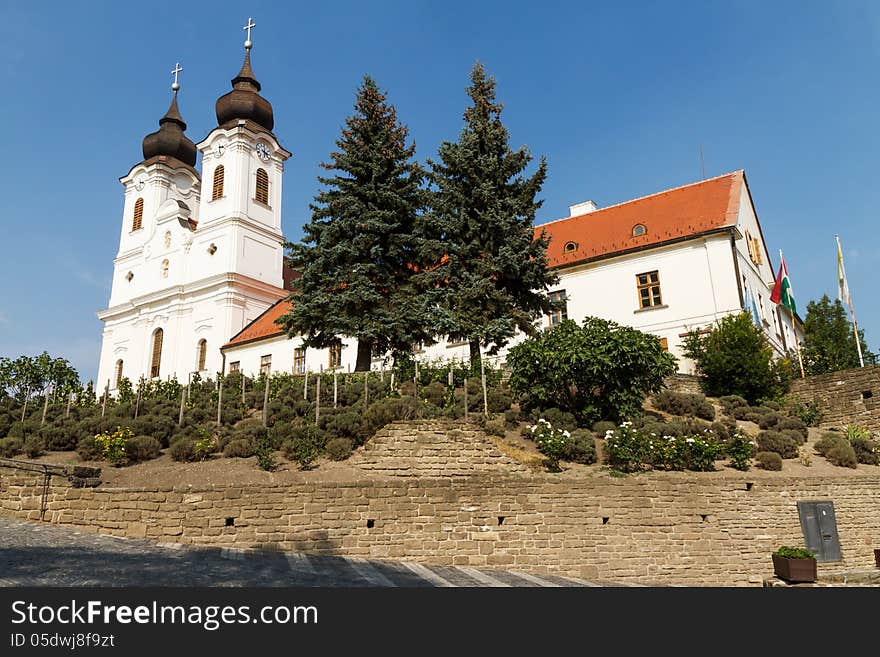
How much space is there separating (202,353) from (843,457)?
3436cm

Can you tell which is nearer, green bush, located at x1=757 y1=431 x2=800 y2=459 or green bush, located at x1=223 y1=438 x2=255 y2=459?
green bush, located at x1=223 y1=438 x2=255 y2=459

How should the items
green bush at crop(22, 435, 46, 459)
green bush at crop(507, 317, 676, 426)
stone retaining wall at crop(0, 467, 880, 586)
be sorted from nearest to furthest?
1. stone retaining wall at crop(0, 467, 880, 586)
2. green bush at crop(22, 435, 46, 459)
3. green bush at crop(507, 317, 676, 426)

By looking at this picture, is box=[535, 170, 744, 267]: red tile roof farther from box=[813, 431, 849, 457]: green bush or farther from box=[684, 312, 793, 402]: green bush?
box=[813, 431, 849, 457]: green bush

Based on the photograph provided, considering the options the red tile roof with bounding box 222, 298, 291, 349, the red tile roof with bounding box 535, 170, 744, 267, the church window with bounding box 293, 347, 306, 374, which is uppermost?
the red tile roof with bounding box 535, 170, 744, 267

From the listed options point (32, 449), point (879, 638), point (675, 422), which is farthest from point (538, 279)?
point (879, 638)

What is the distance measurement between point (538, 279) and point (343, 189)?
7.98 m

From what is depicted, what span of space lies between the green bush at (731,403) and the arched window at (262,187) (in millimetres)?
32289

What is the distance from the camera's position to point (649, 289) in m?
29.0

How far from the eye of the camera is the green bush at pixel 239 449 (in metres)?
15.4

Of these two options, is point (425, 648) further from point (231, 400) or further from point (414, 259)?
point (414, 259)

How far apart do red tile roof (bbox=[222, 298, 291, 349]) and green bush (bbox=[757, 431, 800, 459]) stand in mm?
25351

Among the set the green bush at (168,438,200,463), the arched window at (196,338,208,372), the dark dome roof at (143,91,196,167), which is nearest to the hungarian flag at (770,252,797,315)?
the green bush at (168,438,200,463)

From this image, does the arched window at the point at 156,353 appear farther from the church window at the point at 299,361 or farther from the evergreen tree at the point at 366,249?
the evergreen tree at the point at 366,249

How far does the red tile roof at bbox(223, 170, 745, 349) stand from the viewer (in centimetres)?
2917
